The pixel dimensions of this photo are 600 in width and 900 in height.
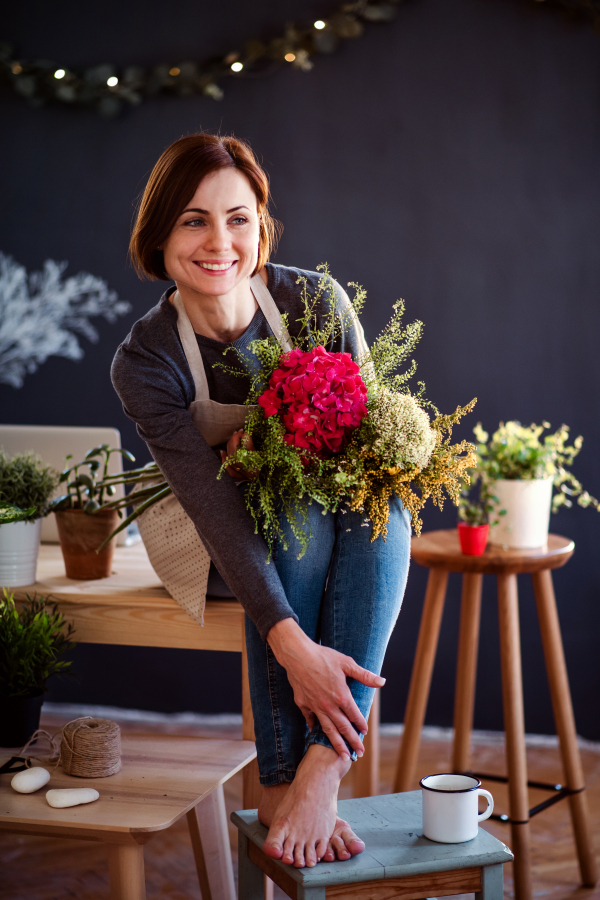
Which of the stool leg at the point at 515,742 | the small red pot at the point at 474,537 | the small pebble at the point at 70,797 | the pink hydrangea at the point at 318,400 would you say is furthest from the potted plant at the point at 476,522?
the small pebble at the point at 70,797

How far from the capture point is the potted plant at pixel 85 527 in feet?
5.85

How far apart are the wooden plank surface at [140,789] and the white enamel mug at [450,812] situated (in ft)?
1.22

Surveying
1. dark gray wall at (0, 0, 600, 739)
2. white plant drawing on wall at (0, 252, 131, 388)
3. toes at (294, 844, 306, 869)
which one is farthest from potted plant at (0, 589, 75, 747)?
white plant drawing on wall at (0, 252, 131, 388)

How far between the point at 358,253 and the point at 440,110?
53 cm

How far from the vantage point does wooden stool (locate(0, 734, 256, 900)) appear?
4.11 feet

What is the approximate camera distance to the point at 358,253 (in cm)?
286

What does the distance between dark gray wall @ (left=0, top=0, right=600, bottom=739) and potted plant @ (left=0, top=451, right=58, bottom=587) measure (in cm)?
125

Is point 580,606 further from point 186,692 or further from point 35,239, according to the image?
point 35,239

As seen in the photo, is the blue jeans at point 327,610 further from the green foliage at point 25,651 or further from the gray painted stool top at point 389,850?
the green foliage at point 25,651

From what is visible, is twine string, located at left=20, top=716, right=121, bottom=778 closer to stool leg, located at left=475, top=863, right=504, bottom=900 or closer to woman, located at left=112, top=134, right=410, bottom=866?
woman, located at left=112, top=134, right=410, bottom=866

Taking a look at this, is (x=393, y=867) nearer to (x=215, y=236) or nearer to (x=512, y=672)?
(x=512, y=672)

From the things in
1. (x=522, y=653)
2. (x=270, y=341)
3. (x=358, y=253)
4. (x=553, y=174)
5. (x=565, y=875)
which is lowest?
(x=565, y=875)

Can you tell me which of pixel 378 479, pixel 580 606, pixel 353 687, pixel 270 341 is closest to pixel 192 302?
pixel 270 341

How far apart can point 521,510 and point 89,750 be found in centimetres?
118
